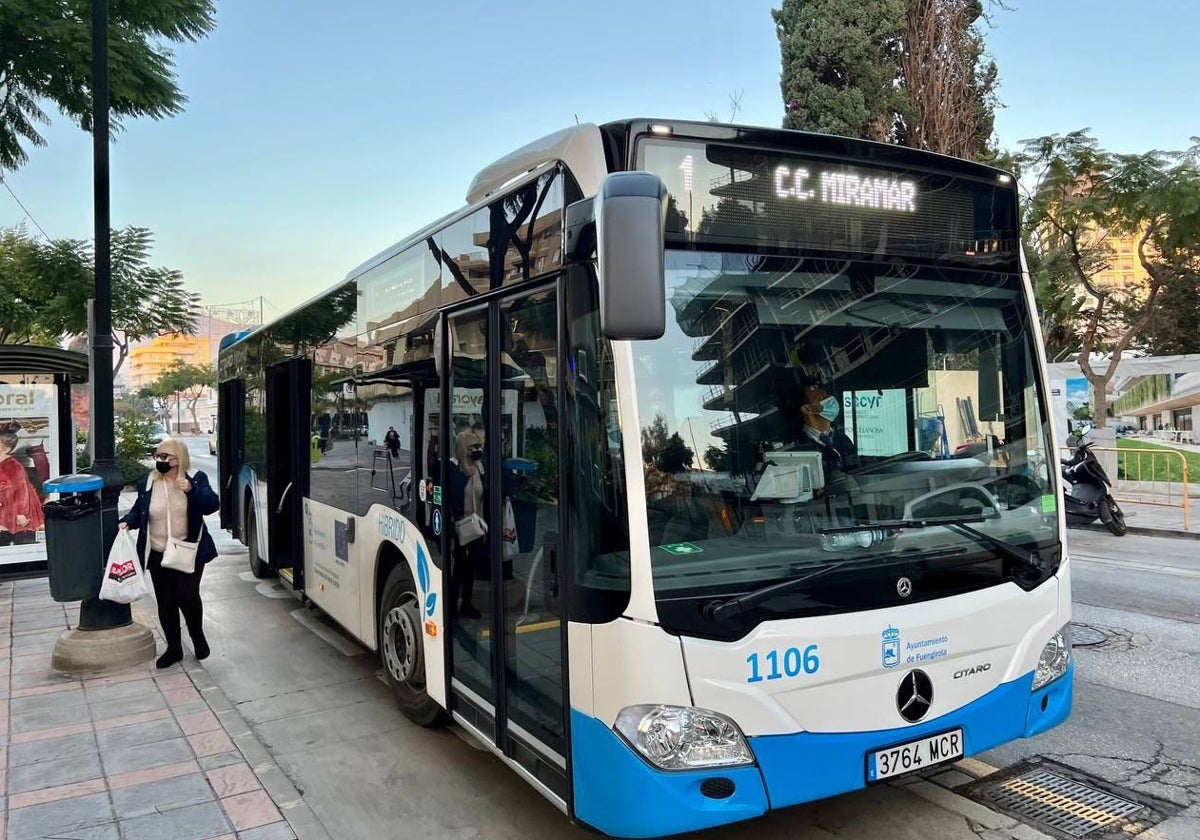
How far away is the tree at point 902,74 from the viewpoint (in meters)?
18.3

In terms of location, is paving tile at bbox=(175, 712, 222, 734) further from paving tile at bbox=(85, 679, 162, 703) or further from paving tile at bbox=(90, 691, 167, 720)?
paving tile at bbox=(85, 679, 162, 703)

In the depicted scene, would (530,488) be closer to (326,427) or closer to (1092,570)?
(326,427)

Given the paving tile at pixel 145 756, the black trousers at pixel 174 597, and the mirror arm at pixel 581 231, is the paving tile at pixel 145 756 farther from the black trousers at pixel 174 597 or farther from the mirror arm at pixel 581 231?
the mirror arm at pixel 581 231

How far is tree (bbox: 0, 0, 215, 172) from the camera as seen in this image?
353 inches

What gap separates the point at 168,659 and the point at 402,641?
97.2 inches

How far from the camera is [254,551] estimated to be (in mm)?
9992

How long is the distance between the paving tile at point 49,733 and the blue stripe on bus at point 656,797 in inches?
151

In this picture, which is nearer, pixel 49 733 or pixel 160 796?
pixel 160 796

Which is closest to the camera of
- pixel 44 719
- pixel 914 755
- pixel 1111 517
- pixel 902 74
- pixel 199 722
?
pixel 914 755

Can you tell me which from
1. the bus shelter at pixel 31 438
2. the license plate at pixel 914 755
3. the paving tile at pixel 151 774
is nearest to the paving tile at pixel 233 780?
the paving tile at pixel 151 774

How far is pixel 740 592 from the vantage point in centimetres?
301

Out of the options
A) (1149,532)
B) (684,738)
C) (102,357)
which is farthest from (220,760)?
(1149,532)

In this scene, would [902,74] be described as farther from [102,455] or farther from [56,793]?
[56,793]

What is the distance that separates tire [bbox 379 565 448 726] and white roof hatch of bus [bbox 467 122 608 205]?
2399 mm
